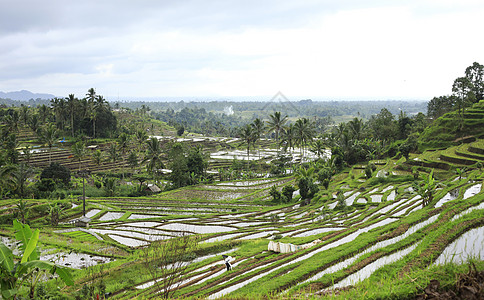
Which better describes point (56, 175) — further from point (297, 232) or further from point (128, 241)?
point (297, 232)

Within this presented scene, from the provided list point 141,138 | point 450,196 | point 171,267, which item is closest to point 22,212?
point 171,267

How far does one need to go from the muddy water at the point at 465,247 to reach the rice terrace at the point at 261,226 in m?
0.06

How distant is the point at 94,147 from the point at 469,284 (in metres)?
75.6

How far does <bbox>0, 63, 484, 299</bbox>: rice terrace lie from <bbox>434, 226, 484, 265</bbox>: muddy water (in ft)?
0.20

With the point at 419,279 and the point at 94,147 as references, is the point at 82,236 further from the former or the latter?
the point at 94,147

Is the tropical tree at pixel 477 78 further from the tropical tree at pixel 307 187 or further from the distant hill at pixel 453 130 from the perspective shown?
the tropical tree at pixel 307 187

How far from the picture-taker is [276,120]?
5209cm

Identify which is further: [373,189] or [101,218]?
[373,189]

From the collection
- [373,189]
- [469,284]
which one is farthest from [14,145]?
[469,284]

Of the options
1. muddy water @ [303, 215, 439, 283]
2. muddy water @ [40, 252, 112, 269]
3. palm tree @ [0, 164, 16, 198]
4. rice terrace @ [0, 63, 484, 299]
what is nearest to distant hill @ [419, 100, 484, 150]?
rice terrace @ [0, 63, 484, 299]

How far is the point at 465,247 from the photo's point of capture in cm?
928

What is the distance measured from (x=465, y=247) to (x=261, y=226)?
55.9ft

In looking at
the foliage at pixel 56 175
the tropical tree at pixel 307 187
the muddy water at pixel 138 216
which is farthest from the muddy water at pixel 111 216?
the tropical tree at pixel 307 187

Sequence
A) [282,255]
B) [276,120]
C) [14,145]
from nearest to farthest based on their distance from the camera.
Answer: [282,255] → [276,120] → [14,145]
